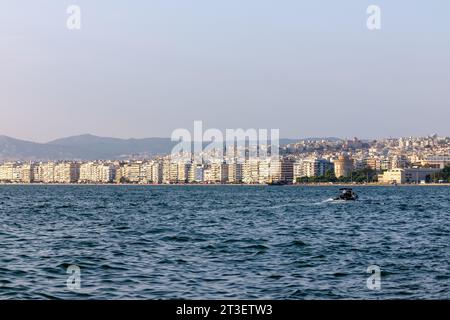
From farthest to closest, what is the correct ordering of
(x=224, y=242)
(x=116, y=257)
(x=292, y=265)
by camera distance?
(x=224, y=242) → (x=116, y=257) → (x=292, y=265)

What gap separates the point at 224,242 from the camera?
2758cm

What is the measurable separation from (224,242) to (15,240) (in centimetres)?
800

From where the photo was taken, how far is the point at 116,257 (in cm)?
2212
